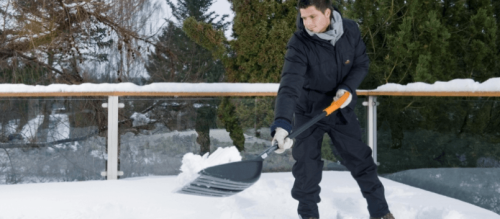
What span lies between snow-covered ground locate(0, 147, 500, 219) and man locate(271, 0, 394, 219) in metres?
0.39

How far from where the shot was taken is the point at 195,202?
3473mm

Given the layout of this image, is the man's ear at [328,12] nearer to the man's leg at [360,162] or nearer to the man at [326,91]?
the man at [326,91]

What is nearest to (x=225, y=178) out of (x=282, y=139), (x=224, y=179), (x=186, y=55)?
(x=224, y=179)

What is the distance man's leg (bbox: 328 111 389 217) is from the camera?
8.77ft

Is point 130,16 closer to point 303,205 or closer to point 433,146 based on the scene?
point 433,146

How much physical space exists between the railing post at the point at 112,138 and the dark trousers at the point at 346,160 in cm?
261

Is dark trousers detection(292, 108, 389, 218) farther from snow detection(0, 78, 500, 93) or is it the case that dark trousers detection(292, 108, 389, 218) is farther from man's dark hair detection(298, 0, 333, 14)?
snow detection(0, 78, 500, 93)

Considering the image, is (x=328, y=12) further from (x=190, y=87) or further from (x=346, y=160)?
(x=190, y=87)

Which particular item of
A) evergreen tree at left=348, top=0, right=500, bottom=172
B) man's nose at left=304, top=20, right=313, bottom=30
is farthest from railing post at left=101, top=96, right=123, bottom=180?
evergreen tree at left=348, top=0, right=500, bottom=172

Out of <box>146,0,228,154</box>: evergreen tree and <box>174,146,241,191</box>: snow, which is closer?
<box>174,146,241,191</box>: snow

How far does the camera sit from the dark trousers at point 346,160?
8.80 ft

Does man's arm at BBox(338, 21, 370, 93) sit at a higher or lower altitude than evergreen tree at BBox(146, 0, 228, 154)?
lower

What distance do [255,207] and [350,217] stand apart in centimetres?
73

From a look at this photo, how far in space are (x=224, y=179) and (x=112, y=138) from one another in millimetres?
2808
